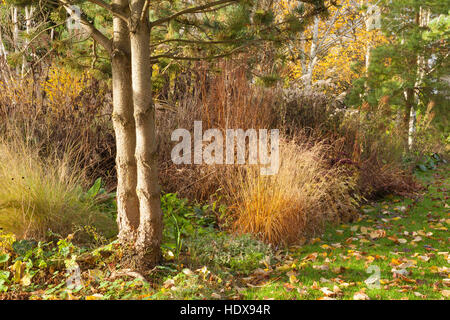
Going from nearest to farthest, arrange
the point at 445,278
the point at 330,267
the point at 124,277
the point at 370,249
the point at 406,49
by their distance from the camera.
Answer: the point at 124,277 → the point at 445,278 → the point at 330,267 → the point at 370,249 → the point at 406,49

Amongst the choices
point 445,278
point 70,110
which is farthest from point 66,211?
point 445,278

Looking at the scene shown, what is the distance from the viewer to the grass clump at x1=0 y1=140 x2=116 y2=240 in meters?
3.41

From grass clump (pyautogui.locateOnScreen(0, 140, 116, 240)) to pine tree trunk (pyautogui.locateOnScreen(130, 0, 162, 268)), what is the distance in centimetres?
64

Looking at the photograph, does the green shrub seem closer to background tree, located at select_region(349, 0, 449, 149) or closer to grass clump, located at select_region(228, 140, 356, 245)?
grass clump, located at select_region(228, 140, 356, 245)

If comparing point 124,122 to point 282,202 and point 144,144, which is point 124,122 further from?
point 282,202

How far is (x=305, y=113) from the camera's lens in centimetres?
643

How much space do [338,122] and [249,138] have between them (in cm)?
224

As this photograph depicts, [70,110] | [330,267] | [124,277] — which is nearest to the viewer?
[124,277]

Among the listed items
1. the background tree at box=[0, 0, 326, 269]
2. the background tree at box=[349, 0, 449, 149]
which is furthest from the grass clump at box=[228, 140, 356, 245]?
the background tree at box=[349, 0, 449, 149]

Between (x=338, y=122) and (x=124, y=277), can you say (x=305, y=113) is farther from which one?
(x=124, y=277)

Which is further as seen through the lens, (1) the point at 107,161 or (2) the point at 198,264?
(1) the point at 107,161

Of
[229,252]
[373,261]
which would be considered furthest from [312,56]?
[229,252]

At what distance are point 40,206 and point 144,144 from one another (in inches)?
49.9

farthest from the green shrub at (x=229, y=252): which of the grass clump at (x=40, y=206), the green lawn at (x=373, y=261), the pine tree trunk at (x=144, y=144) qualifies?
the grass clump at (x=40, y=206)
